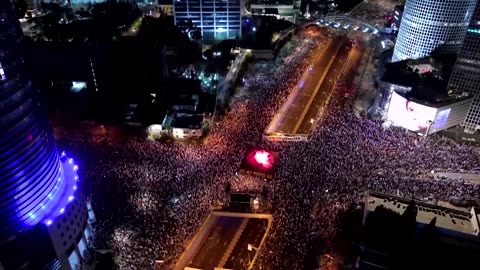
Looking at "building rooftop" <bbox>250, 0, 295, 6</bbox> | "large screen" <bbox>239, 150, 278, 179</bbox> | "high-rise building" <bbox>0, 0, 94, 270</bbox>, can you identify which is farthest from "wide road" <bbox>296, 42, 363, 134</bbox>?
"high-rise building" <bbox>0, 0, 94, 270</bbox>

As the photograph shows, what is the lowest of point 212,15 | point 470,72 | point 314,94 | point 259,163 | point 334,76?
point 314,94

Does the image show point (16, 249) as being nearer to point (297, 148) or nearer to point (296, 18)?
point (297, 148)

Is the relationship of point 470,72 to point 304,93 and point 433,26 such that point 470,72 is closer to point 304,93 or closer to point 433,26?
point 433,26

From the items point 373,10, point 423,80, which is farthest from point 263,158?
point 373,10

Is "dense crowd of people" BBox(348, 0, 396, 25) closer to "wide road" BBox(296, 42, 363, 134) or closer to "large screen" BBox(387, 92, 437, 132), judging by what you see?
"wide road" BBox(296, 42, 363, 134)

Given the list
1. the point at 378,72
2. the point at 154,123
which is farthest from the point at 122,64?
the point at 378,72

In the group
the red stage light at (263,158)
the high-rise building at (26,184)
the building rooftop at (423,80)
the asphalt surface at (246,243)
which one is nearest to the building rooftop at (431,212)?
the asphalt surface at (246,243)
